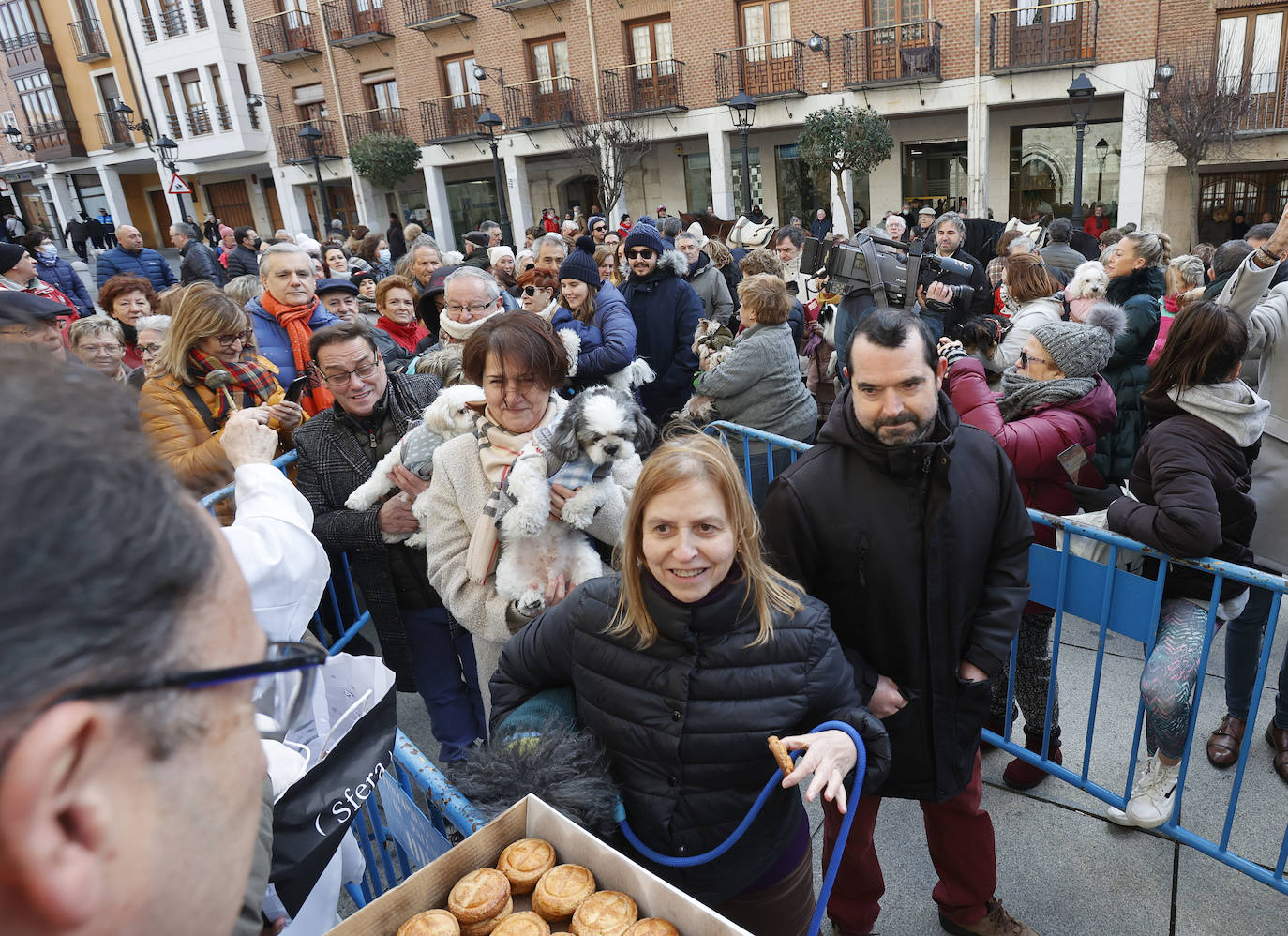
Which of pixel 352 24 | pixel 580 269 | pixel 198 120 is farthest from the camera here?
pixel 198 120

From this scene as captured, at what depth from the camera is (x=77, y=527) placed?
55 centimetres

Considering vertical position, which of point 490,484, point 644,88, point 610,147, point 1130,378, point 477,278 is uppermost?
point 644,88

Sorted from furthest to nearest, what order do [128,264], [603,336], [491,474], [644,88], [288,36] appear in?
[288,36]
[644,88]
[128,264]
[603,336]
[491,474]

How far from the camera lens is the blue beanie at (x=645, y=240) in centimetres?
561

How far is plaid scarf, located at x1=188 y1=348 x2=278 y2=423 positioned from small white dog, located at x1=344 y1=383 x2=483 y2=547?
32.3 inches

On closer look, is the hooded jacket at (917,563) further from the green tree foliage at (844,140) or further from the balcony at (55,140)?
the balcony at (55,140)

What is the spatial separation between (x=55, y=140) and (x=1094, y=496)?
43539mm

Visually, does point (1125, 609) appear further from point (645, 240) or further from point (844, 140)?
point (844, 140)

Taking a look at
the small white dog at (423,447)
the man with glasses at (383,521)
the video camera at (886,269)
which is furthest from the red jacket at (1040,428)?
the man with glasses at (383,521)

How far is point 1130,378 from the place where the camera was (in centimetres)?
444

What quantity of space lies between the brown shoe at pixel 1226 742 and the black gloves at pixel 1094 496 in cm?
99

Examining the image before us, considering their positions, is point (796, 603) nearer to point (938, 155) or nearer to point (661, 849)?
point (661, 849)

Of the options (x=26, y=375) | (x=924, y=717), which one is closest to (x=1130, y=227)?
(x=924, y=717)

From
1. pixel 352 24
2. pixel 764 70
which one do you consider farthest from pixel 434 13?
pixel 764 70
